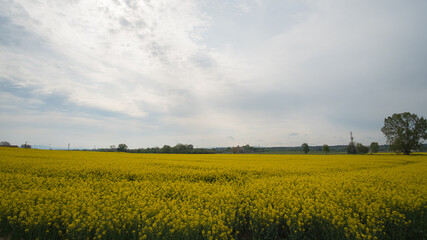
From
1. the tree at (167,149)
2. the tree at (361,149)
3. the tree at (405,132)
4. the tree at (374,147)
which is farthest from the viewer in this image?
the tree at (374,147)

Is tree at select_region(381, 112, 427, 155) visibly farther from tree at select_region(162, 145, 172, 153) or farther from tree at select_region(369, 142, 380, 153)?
tree at select_region(162, 145, 172, 153)

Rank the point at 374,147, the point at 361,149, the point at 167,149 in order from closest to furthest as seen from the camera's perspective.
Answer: the point at 361,149 → the point at 167,149 → the point at 374,147

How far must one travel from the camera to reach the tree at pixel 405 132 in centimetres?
4538

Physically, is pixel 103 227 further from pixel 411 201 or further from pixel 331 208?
pixel 411 201

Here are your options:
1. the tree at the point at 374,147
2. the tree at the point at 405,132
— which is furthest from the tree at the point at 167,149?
the tree at the point at 374,147

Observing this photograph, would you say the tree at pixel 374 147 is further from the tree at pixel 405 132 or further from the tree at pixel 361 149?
the tree at pixel 405 132

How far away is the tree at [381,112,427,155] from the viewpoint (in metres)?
45.4

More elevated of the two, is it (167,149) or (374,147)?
(167,149)

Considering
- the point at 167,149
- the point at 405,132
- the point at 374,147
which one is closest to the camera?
the point at 405,132

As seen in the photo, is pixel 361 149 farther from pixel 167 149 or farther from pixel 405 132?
pixel 167 149

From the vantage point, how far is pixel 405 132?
46156mm

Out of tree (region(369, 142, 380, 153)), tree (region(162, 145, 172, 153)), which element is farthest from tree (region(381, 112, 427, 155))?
tree (region(162, 145, 172, 153))

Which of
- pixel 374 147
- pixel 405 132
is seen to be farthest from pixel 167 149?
pixel 374 147

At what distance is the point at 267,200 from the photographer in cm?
631
